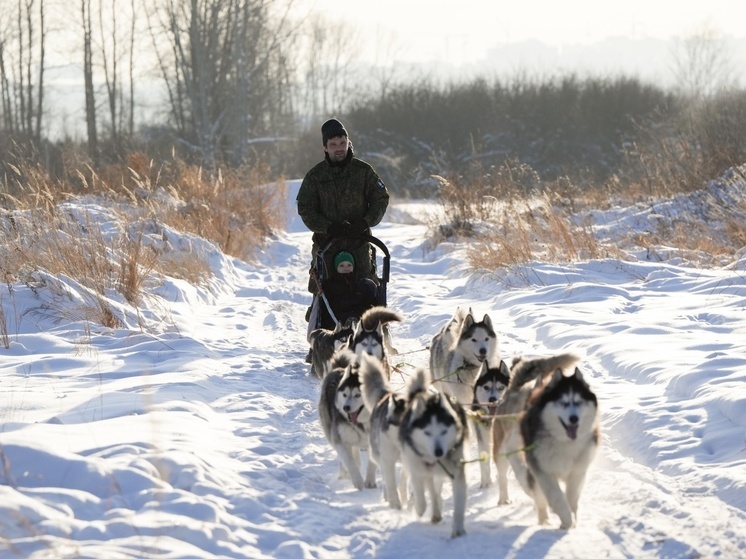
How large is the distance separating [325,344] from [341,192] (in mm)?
1466

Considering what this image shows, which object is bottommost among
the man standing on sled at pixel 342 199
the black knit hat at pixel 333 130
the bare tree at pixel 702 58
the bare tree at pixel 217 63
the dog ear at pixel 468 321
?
the dog ear at pixel 468 321

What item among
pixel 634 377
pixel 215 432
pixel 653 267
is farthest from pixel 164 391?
pixel 653 267

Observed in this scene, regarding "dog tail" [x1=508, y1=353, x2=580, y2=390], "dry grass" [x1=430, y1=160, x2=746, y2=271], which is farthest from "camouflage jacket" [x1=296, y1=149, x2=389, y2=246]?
"dry grass" [x1=430, y1=160, x2=746, y2=271]

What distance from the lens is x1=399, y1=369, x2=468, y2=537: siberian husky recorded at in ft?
12.5

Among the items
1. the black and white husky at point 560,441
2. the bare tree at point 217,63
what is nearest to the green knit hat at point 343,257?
the black and white husky at point 560,441

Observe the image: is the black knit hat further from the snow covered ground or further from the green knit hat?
the snow covered ground

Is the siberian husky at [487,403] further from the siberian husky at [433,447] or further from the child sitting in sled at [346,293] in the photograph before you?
the child sitting in sled at [346,293]

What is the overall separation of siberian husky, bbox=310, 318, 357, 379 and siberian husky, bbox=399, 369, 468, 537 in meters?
2.47

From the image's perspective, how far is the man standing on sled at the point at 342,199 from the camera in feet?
23.9

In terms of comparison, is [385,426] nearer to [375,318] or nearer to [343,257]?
[375,318]

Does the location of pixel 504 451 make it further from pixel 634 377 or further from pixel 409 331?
pixel 409 331

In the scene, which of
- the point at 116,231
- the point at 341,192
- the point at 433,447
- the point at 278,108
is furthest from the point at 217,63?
the point at 433,447

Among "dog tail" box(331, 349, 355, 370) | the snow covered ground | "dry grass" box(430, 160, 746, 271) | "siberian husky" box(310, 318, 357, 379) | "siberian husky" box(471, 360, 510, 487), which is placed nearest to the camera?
the snow covered ground

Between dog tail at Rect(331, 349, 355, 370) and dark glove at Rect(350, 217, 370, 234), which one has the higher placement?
dark glove at Rect(350, 217, 370, 234)
